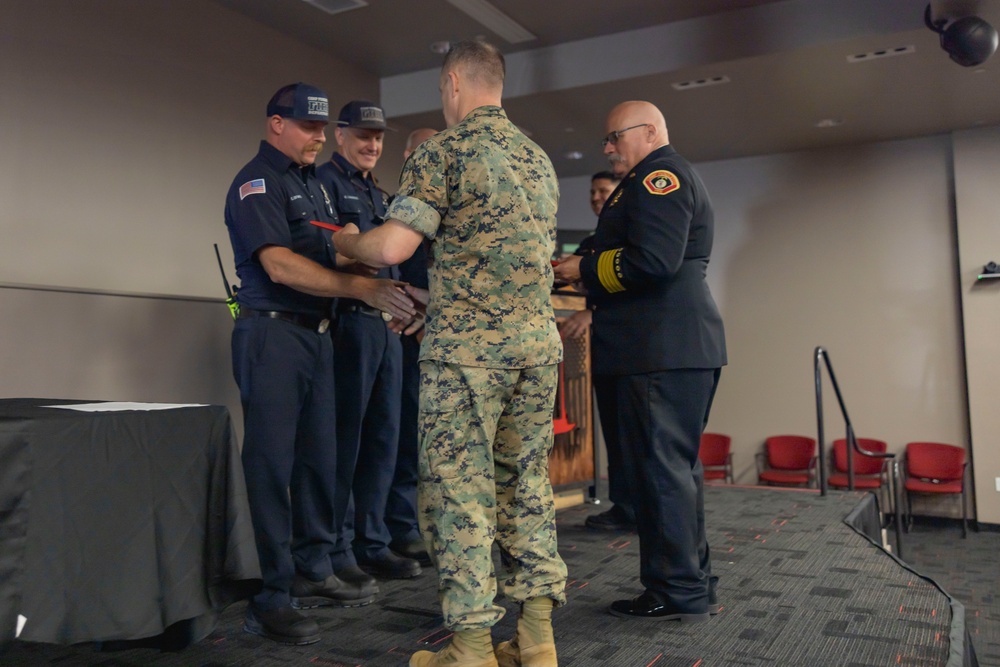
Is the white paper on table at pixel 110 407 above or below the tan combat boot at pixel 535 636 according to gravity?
above

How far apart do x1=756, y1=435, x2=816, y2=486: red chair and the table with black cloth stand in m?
6.35

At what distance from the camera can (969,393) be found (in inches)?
271

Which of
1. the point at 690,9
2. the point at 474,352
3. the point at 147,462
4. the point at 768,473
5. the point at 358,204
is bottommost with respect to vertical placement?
the point at 768,473

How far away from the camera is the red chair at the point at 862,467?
269 inches

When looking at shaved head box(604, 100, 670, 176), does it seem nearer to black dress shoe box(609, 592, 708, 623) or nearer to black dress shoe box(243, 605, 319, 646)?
black dress shoe box(609, 592, 708, 623)

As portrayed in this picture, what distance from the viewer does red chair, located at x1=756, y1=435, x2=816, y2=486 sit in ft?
24.0

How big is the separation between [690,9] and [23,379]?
14.6ft

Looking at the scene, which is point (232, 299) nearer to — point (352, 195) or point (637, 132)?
point (352, 195)

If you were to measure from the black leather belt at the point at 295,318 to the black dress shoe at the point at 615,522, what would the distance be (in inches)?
77.1

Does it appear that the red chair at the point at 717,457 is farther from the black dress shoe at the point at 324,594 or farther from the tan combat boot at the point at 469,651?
the tan combat boot at the point at 469,651

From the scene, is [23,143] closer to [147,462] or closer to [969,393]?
[147,462]

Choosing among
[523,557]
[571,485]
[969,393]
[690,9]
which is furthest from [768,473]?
[523,557]

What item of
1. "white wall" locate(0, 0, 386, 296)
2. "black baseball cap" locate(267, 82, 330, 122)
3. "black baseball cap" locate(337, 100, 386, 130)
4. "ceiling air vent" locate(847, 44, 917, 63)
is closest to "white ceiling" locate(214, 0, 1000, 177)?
"ceiling air vent" locate(847, 44, 917, 63)

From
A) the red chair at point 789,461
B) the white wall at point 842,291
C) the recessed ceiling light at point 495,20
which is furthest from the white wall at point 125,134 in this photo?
the red chair at point 789,461
